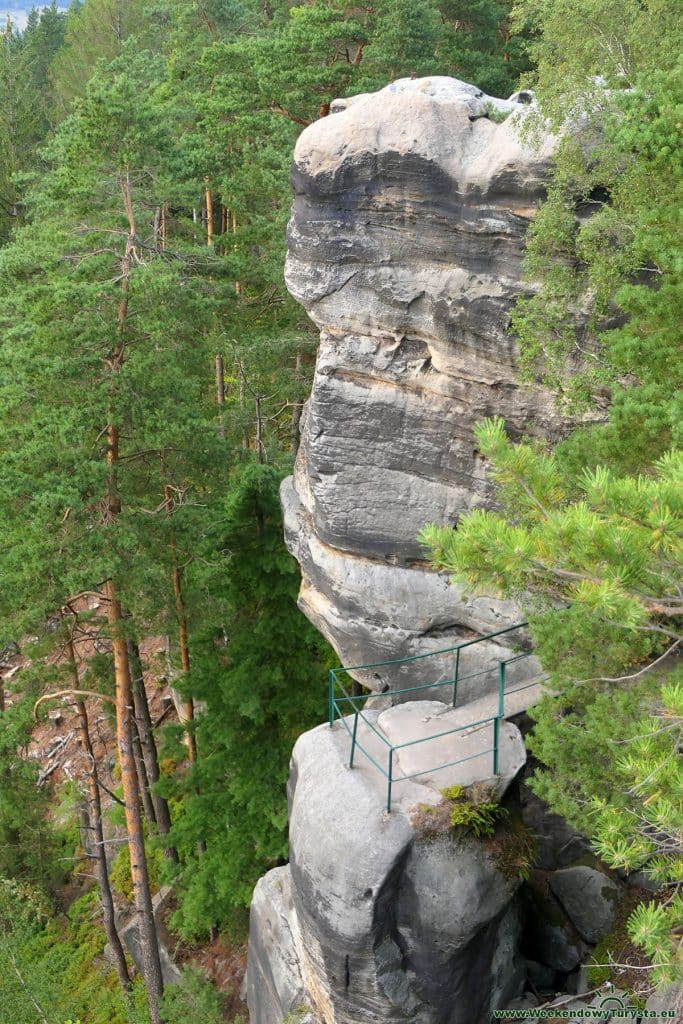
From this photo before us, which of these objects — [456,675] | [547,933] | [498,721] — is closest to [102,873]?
[547,933]

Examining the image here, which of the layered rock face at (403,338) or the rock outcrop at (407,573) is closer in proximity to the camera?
the rock outcrop at (407,573)

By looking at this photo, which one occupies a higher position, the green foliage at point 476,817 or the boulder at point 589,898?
the green foliage at point 476,817

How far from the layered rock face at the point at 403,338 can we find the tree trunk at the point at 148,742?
305 centimetres

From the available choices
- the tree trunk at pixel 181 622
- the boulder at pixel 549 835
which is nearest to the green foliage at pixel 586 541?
the boulder at pixel 549 835

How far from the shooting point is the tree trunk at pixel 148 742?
12945 millimetres

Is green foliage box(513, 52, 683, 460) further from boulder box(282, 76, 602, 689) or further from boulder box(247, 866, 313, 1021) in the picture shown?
boulder box(247, 866, 313, 1021)

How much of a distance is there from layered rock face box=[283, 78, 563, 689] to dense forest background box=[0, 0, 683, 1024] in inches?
28.3

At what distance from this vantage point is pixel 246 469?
512 inches

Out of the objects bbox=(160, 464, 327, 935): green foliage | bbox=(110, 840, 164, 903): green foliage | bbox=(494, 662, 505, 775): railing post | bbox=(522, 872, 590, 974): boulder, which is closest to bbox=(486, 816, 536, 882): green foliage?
bbox=(494, 662, 505, 775): railing post

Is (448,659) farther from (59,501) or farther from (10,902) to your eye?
(10,902)

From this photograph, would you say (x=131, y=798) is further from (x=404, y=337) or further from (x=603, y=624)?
(x=603, y=624)

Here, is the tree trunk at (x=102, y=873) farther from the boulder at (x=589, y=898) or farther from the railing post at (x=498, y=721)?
the boulder at (x=589, y=898)

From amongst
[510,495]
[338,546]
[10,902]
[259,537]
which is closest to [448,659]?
[338,546]

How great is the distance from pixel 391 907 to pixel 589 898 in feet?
9.27
